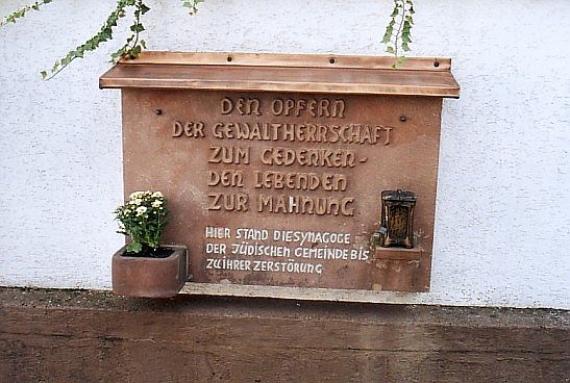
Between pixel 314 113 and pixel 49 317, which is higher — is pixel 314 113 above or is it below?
above

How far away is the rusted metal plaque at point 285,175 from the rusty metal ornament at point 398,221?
6 cm

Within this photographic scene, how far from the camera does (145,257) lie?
234 cm

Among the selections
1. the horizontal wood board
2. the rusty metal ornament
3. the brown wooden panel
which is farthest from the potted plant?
the rusty metal ornament

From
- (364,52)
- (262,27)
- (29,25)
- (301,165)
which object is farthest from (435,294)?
(29,25)

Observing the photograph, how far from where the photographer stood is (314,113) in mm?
2395

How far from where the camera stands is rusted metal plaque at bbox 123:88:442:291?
238cm

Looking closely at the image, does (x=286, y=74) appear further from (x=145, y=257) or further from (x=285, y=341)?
(x=285, y=341)

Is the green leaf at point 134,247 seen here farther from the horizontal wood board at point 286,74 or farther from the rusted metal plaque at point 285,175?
the horizontal wood board at point 286,74

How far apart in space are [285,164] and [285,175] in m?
0.04

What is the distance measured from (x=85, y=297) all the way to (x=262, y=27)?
3.85ft

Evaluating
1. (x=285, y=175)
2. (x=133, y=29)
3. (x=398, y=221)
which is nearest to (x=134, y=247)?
(x=285, y=175)

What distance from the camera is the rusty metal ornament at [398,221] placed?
230 centimetres

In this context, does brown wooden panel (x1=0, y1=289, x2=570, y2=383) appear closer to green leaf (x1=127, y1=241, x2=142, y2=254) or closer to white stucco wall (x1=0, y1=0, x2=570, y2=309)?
white stucco wall (x1=0, y1=0, x2=570, y2=309)

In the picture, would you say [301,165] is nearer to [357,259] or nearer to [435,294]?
[357,259]
